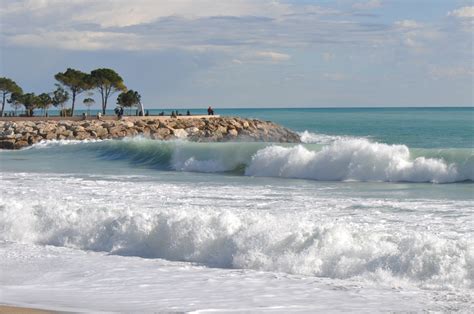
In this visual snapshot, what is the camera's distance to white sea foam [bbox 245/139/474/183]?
23.3 m

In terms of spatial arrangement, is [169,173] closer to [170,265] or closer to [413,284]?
[170,265]

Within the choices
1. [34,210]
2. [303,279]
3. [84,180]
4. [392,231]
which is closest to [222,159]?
[84,180]

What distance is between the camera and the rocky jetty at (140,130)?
44.2m

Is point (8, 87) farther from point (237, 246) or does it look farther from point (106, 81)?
point (237, 246)

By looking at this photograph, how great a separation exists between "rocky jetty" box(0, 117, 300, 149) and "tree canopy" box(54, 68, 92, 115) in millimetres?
12127

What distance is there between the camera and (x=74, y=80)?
6225 centimetres

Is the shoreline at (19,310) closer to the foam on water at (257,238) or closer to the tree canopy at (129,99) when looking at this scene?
the foam on water at (257,238)

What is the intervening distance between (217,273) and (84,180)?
12.4 m

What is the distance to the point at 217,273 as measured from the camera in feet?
33.8

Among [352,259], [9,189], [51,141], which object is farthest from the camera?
[51,141]

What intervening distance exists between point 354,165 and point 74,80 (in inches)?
1654

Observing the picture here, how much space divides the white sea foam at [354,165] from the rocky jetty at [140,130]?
59.1 ft

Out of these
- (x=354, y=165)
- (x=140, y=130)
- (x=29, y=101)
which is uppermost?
(x=29, y=101)

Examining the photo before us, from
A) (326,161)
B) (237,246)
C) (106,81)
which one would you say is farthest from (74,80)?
(237,246)
